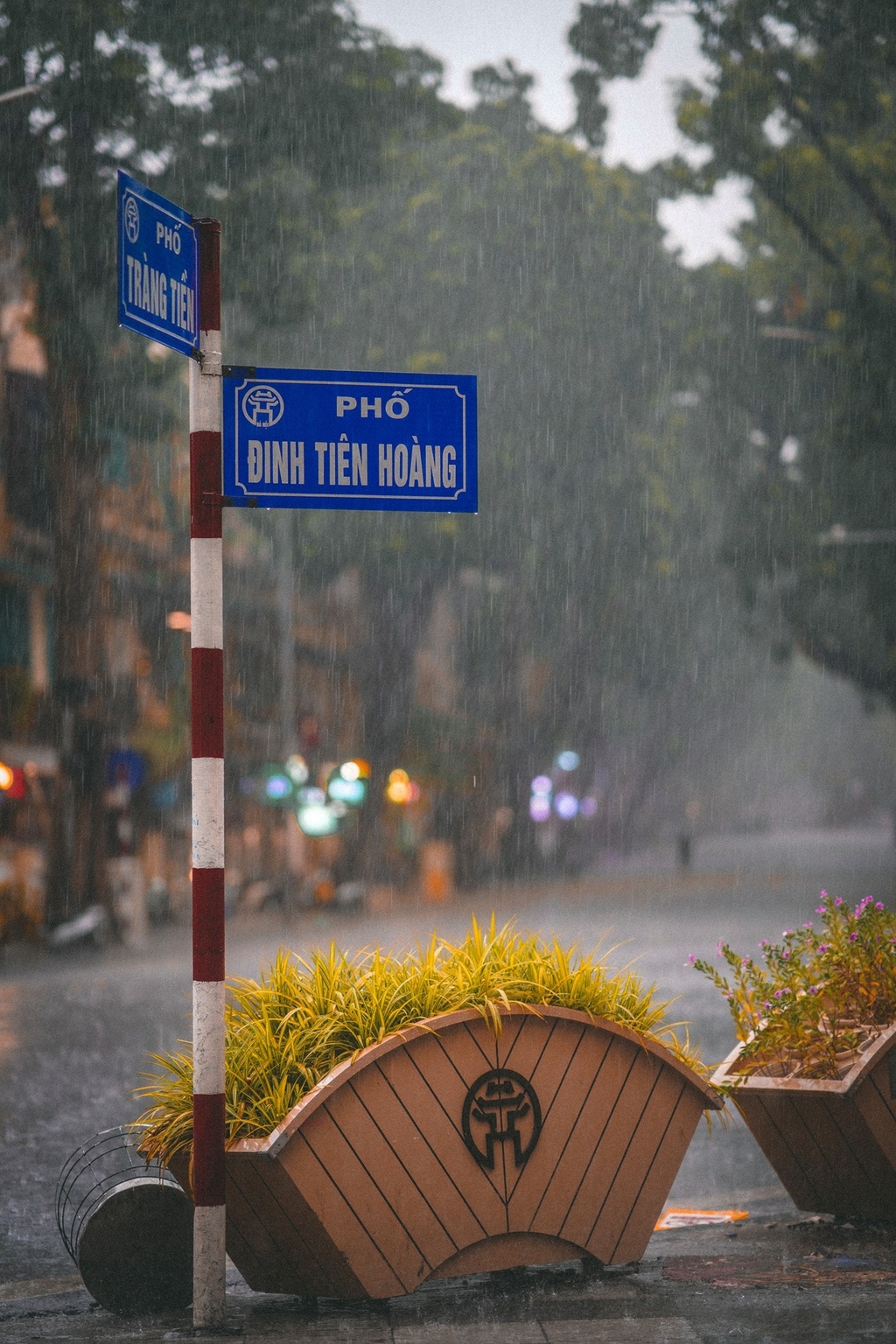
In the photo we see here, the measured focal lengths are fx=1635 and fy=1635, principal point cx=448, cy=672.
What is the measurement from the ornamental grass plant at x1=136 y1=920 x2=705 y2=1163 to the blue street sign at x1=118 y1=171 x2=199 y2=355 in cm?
193

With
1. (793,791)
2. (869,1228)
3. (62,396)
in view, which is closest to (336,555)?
(62,396)

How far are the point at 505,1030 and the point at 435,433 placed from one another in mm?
1768

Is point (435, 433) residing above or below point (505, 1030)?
above

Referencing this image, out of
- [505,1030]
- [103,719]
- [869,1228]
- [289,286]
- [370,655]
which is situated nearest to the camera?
[505,1030]

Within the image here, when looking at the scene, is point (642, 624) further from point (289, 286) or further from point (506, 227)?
point (289, 286)

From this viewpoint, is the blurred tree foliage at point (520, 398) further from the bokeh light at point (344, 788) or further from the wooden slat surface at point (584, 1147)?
the wooden slat surface at point (584, 1147)

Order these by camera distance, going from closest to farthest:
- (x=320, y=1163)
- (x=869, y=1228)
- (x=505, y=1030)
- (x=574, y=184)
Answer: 1. (x=320, y=1163)
2. (x=505, y=1030)
3. (x=869, y=1228)
4. (x=574, y=184)

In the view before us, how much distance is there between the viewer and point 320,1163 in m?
4.44

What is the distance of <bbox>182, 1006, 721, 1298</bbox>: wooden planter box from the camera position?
4.46 m

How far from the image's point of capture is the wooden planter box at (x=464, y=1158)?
4465 mm

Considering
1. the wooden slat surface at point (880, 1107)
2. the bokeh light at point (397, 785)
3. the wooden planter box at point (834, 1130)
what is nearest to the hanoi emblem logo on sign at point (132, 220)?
the wooden planter box at point (834, 1130)

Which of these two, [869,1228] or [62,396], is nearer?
[869,1228]

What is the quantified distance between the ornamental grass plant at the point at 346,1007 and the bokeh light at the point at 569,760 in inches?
1634

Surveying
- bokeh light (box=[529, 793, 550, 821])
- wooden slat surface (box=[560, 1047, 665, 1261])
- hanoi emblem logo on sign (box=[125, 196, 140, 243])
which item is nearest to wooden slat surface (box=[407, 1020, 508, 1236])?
wooden slat surface (box=[560, 1047, 665, 1261])
